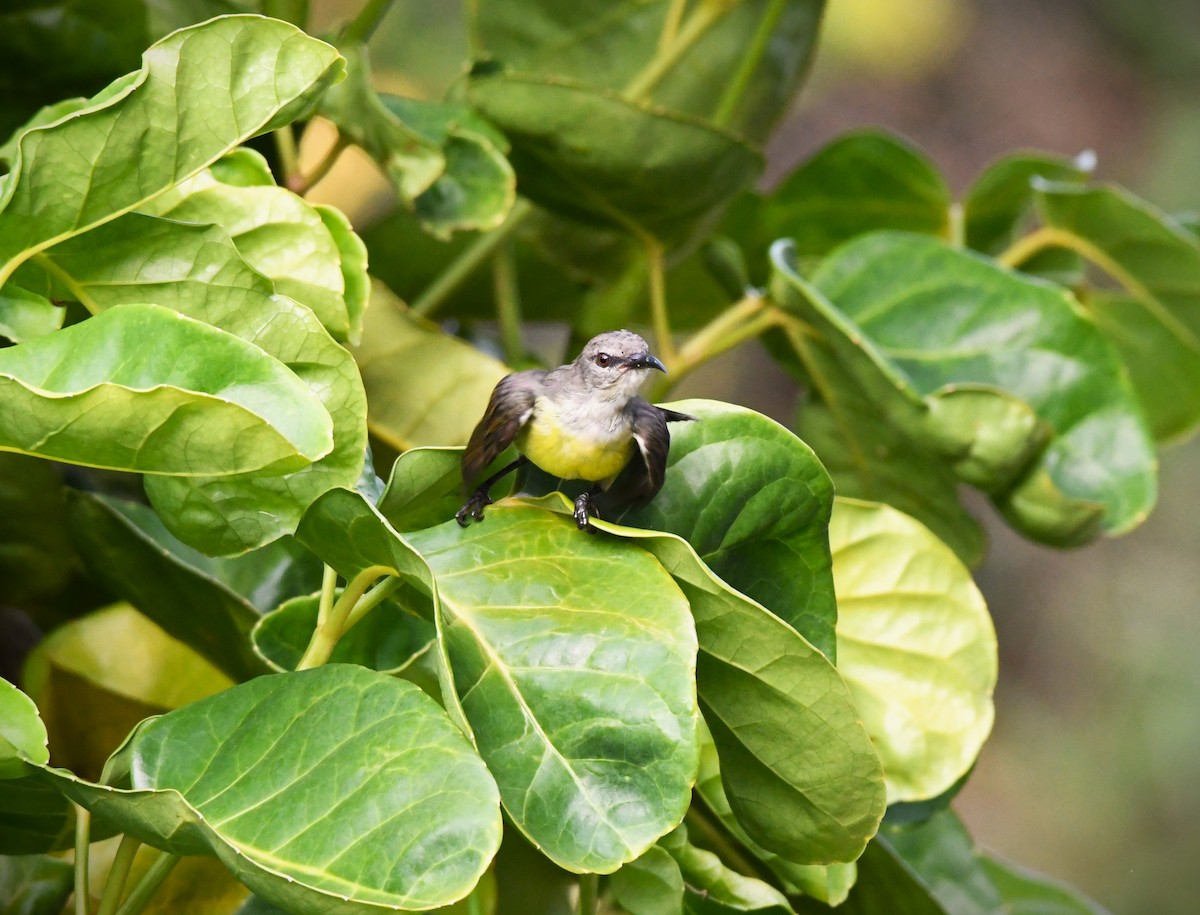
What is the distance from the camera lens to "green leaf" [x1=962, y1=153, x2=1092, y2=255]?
45.9 inches

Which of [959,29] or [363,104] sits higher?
[363,104]

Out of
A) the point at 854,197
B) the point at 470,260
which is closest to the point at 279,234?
the point at 470,260

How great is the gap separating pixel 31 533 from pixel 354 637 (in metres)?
0.24

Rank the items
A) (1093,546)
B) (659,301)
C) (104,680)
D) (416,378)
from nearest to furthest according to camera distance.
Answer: (104,680), (416,378), (659,301), (1093,546)

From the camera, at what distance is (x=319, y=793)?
462mm

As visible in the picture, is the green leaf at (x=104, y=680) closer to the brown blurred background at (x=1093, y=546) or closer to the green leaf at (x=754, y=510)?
the green leaf at (x=754, y=510)

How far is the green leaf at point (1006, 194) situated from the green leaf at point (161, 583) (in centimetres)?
84

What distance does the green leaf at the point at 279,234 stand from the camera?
61 centimetres

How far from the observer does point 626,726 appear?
0.48m

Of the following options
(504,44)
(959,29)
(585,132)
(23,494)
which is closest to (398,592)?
(23,494)

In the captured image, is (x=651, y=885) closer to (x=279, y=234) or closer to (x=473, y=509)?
(x=473, y=509)

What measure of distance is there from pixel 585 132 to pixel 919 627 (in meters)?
0.41

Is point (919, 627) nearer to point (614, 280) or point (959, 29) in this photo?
point (614, 280)

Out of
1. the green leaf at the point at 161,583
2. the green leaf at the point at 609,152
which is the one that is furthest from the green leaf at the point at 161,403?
the green leaf at the point at 609,152
